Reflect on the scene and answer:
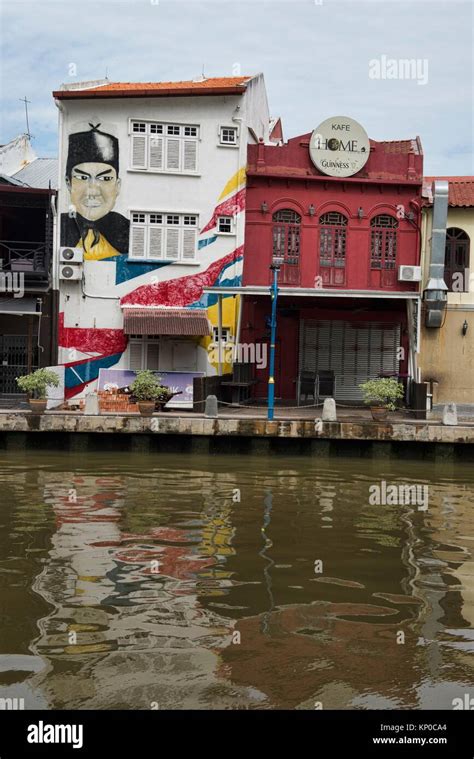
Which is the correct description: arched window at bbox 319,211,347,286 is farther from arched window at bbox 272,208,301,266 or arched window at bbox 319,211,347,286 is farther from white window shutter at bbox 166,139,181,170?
white window shutter at bbox 166,139,181,170

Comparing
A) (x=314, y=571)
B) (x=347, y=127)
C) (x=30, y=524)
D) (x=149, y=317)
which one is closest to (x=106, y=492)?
(x=30, y=524)

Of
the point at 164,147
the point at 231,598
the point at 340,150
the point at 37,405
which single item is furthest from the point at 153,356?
the point at 231,598

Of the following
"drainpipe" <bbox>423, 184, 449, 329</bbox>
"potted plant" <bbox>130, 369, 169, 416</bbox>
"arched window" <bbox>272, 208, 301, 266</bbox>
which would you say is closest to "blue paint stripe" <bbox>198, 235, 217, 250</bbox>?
"arched window" <bbox>272, 208, 301, 266</bbox>

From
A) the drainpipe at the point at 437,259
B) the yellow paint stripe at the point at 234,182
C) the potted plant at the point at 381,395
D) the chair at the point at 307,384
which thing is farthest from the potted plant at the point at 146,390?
the drainpipe at the point at 437,259

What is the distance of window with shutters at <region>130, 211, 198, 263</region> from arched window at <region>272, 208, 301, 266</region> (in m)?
2.55

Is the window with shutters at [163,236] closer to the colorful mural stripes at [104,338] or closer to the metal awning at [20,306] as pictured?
the colorful mural stripes at [104,338]

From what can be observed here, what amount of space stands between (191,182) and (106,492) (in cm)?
1358

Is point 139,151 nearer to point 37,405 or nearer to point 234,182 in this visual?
point 234,182

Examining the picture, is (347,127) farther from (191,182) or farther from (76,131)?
(76,131)

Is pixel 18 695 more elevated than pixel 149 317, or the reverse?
pixel 149 317

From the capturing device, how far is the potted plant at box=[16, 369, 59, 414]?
20.7m

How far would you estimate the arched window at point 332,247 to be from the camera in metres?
26.4

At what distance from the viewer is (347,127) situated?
2591 centimetres

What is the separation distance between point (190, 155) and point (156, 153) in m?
1.04
